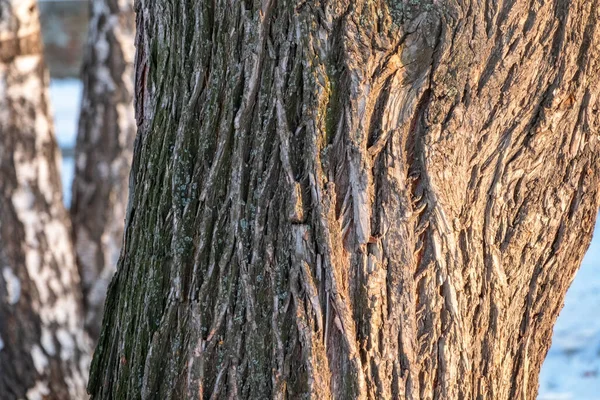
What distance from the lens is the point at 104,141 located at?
4.08 meters

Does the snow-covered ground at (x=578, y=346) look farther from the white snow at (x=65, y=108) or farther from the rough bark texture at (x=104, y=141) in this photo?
the white snow at (x=65, y=108)

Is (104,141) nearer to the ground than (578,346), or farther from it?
farther from it

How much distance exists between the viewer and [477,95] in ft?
5.43

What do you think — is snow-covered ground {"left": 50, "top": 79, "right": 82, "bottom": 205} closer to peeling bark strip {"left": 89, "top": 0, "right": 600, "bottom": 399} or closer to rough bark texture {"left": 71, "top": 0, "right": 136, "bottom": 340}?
rough bark texture {"left": 71, "top": 0, "right": 136, "bottom": 340}

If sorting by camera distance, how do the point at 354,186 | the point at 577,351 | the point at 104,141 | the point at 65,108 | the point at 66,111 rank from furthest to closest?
the point at 65,108 → the point at 66,111 → the point at 577,351 → the point at 104,141 → the point at 354,186

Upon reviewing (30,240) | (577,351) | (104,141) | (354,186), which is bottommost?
(354,186)

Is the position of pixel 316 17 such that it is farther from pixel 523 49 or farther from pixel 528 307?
pixel 528 307

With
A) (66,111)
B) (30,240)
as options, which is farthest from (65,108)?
(30,240)

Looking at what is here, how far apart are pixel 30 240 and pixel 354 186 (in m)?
2.26

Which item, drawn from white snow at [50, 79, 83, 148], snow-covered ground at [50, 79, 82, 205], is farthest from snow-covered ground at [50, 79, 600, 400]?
white snow at [50, 79, 83, 148]

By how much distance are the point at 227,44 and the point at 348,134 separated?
0.36 meters

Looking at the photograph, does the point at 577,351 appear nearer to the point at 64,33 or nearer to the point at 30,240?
the point at 30,240

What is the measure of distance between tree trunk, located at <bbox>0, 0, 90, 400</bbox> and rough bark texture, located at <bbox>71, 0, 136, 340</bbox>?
0.50 m

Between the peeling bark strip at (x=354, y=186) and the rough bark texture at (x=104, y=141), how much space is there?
230 cm
